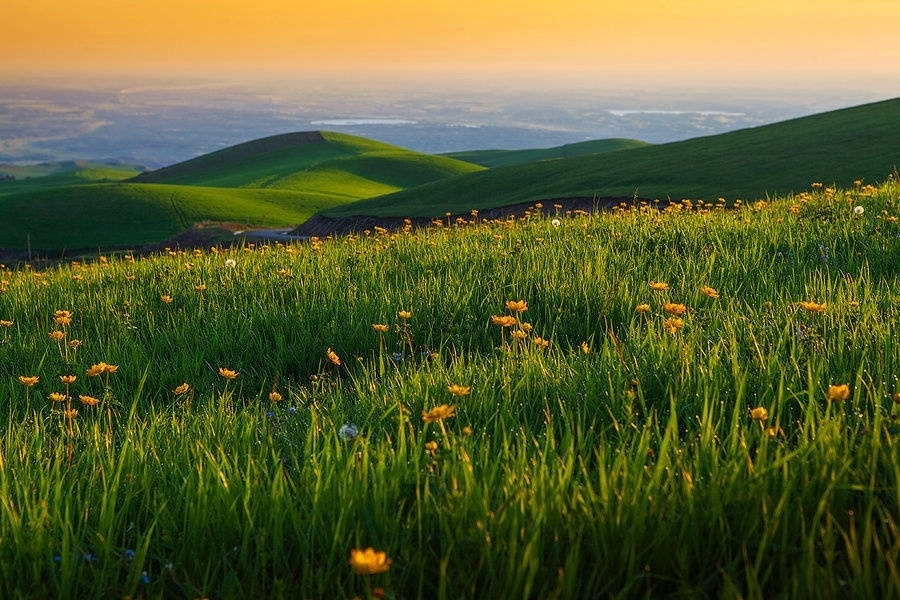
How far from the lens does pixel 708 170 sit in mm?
38844

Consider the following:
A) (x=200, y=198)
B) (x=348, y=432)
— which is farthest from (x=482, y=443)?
(x=200, y=198)

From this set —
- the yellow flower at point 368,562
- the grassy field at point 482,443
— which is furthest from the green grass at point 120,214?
the yellow flower at point 368,562

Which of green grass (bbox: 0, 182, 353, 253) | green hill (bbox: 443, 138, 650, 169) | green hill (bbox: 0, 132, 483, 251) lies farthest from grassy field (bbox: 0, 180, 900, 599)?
green hill (bbox: 443, 138, 650, 169)

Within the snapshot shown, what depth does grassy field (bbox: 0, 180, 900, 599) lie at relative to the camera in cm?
199

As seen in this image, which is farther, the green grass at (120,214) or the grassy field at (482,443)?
the green grass at (120,214)

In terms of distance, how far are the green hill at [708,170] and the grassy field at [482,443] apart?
26671 mm

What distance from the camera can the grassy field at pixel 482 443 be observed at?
1992 mm

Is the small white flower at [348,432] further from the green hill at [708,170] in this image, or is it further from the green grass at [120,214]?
the green grass at [120,214]

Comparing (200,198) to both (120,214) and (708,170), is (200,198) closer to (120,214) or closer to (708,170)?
(120,214)

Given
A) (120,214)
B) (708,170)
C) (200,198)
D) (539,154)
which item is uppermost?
(539,154)

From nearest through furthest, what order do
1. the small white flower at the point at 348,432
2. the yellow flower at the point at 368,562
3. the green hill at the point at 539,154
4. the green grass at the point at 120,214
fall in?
the yellow flower at the point at 368,562
the small white flower at the point at 348,432
the green grass at the point at 120,214
the green hill at the point at 539,154

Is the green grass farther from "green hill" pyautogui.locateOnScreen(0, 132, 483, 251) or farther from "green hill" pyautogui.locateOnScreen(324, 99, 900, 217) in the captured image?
"green hill" pyautogui.locateOnScreen(324, 99, 900, 217)

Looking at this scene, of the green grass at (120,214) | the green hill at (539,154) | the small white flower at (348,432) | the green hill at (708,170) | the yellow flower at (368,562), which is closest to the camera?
the yellow flower at (368,562)

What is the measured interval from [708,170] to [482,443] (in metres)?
39.2
